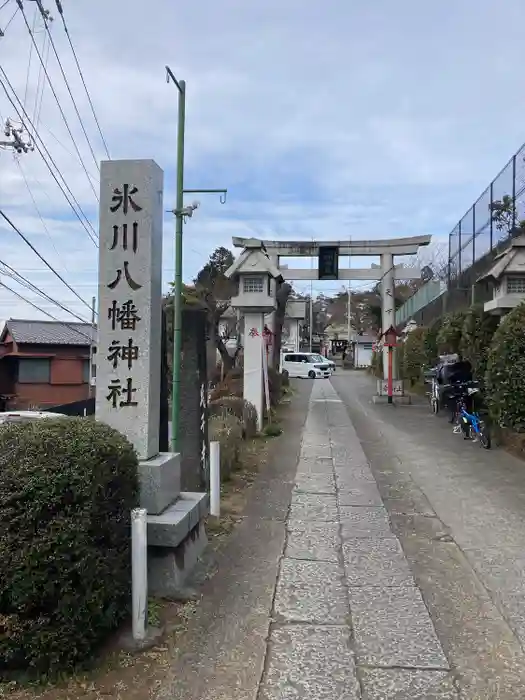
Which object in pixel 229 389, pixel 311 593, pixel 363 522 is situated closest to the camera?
pixel 311 593

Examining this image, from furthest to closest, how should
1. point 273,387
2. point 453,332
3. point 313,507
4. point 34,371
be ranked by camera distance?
1. point 34,371
2. point 273,387
3. point 453,332
4. point 313,507

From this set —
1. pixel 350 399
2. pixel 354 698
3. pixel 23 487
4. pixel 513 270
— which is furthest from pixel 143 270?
pixel 350 399

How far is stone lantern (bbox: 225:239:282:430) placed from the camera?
1359cm

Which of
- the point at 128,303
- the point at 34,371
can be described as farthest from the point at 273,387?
the point at 34,371

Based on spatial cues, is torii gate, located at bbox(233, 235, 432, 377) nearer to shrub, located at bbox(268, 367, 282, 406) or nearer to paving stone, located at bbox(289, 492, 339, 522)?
shrub, located at bbox(268, 367, 282, 406)

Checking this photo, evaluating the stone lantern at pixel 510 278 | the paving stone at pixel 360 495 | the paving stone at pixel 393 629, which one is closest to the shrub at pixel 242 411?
the paving stone at pixel 360 495

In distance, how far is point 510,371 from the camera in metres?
10.0

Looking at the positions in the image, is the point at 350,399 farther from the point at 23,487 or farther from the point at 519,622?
the point at 23,487

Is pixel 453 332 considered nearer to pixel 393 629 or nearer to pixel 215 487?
pixel 215 487

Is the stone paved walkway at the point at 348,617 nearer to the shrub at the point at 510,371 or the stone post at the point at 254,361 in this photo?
the shrub at the point at 510,371

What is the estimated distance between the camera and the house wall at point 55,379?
27578 millimetres

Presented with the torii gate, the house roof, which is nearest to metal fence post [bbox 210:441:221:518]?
the torii gate

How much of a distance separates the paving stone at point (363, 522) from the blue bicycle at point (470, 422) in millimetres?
5208

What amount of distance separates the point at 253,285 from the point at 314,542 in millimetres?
8716
